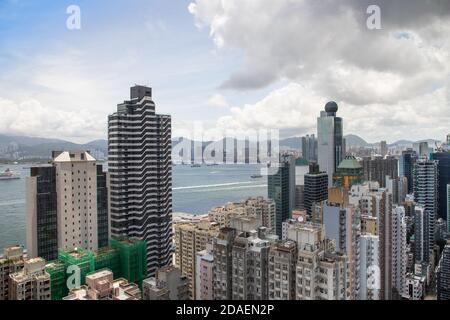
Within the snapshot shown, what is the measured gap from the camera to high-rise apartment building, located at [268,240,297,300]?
2951 mm

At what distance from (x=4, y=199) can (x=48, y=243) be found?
2386 mm

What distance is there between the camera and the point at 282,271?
9.85 feet

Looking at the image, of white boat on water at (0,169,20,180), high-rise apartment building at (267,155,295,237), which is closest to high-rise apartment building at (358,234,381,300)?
high-rise apartment building at (267,155,295,237)

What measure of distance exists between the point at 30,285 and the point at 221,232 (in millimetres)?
2343

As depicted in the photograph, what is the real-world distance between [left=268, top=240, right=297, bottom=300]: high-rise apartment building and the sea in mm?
3233

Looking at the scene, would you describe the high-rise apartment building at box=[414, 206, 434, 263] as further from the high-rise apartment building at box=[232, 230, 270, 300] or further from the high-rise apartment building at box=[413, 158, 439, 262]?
the high-rise apartment building at box=[232, 230, 270, 300]

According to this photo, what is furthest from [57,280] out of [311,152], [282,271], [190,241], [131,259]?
[311,152]

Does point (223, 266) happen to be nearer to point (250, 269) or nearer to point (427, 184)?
point (250, 269)

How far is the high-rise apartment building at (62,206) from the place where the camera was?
20.1 ft

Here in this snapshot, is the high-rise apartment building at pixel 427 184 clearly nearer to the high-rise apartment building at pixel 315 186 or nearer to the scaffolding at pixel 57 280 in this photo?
the high-rise apartment building at pixel 315 186

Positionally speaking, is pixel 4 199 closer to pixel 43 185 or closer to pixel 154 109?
pixel 43 185

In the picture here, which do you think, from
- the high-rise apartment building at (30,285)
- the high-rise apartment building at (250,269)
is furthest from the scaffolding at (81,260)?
the high-rise apartment building at (250,269)

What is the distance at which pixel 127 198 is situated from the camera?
7.22 metres
